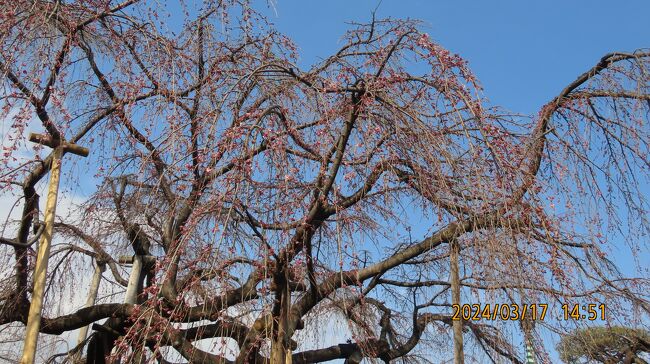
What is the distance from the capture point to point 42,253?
3.83 m

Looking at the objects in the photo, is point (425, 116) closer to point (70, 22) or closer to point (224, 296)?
point (224, 296)

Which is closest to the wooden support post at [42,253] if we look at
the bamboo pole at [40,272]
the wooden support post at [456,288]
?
the bamboo pole at [40,272]

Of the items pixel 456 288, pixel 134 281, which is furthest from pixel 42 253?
pixel 456 288

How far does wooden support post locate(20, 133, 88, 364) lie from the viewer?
3496 mm

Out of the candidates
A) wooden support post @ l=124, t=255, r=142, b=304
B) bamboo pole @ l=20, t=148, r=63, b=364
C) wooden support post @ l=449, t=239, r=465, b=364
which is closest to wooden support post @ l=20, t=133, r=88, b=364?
bamboo pole @ l=20, t=148, r=63, b=364

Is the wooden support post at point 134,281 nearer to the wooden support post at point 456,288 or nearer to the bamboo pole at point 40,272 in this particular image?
the bamboo pole at point 40,272

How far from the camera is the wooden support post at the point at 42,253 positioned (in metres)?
3.50

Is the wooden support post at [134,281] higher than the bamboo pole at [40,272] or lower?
higher

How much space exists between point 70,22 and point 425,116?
2.66m

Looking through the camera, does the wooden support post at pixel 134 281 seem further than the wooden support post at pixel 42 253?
Yes

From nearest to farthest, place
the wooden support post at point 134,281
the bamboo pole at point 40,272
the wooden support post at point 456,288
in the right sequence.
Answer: the bamboo pole at point 40,272
the wooden support post at point 456,288
the wooden support post at point 134,281

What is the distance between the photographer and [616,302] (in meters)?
4.11

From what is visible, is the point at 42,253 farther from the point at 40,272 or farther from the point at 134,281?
the point at 134,281

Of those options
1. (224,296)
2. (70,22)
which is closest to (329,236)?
(224,296)
